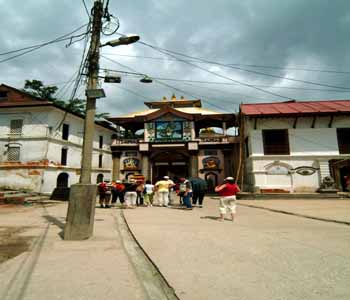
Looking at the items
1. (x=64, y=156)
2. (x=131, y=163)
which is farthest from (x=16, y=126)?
(x=131, y=163)

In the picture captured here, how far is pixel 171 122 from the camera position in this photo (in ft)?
84.6

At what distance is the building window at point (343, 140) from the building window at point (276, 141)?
4.50 metres

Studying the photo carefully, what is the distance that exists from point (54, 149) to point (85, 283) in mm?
21550

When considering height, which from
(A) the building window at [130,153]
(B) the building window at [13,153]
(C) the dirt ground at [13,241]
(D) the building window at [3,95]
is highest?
(D) the building window at [3,95]

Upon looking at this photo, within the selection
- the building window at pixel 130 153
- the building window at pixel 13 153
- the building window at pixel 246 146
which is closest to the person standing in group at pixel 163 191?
the building window at pixel 246 146

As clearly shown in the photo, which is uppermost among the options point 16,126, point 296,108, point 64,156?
point 296,108

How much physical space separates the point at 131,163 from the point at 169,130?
600 cm

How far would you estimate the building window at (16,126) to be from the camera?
70.2 ft

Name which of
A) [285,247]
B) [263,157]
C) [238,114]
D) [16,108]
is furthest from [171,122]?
[285,247]

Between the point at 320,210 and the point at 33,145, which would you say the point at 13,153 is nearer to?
the point at 33,145

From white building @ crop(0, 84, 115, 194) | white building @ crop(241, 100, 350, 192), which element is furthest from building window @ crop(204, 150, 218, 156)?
white building @ crop(0, 84, 115, 194)

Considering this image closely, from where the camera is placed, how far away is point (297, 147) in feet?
62.5

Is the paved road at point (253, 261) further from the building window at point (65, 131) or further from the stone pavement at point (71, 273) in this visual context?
the building window at point (65, 131)

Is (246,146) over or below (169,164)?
over
